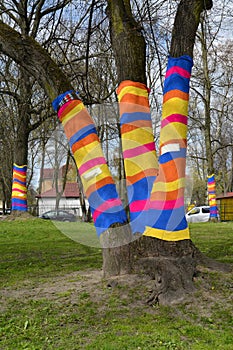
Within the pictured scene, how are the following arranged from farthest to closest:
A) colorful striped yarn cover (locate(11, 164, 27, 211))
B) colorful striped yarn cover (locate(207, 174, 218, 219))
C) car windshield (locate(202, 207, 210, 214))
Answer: car windshield (locate(202, 207, 210, 214))
colorful striped yarn cover (locate(207, 174, 218, 219))
colorful striped yarn cover (locate(11, 164, 27, 211))

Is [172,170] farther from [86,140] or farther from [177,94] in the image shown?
[86,140]

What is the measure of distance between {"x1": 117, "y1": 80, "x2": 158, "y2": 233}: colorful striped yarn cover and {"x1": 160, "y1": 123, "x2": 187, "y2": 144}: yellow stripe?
0.32 metres

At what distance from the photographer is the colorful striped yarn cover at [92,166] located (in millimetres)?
5270

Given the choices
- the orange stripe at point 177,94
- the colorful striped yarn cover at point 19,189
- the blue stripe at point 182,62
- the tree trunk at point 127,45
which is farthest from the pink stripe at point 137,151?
the colorful striped yarn cover at point 19,189

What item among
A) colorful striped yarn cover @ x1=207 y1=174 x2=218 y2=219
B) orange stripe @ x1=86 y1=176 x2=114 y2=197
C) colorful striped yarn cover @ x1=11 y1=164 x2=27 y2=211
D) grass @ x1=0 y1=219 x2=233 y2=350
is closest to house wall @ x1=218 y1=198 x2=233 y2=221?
colorful striped yarn cover @ x1=207 y1=174 x2=218 y2=219

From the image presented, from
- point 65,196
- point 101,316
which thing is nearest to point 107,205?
point 101,316

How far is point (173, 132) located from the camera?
516cm

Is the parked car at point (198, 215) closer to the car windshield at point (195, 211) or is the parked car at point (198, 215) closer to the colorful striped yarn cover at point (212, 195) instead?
the car windshield at point (195, 211)

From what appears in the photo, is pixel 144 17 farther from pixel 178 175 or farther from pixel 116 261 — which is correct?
pixel 116 261

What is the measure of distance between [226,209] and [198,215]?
3820mm

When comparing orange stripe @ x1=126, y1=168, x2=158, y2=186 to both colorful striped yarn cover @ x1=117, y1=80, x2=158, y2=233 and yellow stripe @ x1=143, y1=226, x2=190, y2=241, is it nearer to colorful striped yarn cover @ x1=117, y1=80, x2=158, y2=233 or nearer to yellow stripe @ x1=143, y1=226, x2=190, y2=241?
colorful striped yarn cover @ x1=117, y1=80, x2=158, y2=233

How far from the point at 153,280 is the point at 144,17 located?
378 centimetres

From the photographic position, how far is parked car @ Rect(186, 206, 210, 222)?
26625 millimetres

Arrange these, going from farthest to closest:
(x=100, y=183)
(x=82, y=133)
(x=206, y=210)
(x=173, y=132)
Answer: (x=206, y=210) < (x=82, y=133) < (x=100, y=183) < (x=173, y=132)
